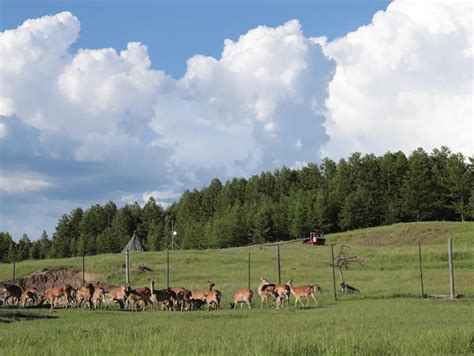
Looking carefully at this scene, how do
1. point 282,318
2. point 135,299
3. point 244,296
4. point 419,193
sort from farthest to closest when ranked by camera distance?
point 419,193, point 244,296, point 135,299, point 282,318

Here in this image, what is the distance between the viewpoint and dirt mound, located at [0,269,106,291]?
58497 mm

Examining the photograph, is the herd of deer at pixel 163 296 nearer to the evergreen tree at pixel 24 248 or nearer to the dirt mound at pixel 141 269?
the dirt mound at pixel 141 269

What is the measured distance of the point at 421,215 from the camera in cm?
11806

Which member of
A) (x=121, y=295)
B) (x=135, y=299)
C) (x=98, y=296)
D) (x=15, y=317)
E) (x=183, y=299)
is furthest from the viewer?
(x=183, y=299)

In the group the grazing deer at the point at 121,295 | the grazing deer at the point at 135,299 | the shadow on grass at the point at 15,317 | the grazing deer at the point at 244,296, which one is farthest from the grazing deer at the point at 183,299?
the shadow on grass at the point at 15,317

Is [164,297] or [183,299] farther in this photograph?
[183,299]

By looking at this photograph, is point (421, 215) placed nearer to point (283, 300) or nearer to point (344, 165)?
point (344, 165)

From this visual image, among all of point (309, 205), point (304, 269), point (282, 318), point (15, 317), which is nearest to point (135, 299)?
point (15, 317)

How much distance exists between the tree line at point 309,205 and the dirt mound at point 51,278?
6354 cm

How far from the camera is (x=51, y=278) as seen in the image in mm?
61500

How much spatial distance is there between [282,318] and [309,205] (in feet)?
322

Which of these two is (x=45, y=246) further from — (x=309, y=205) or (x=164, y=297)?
(x=164, y=297)

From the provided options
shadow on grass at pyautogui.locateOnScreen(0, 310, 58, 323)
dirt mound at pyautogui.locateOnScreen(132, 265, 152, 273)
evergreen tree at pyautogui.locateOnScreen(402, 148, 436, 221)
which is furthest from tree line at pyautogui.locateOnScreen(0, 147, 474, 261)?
shadow on grass at pyautogui.locateOnScreen(0, 310, 58, 323)

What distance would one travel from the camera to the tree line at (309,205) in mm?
117062
